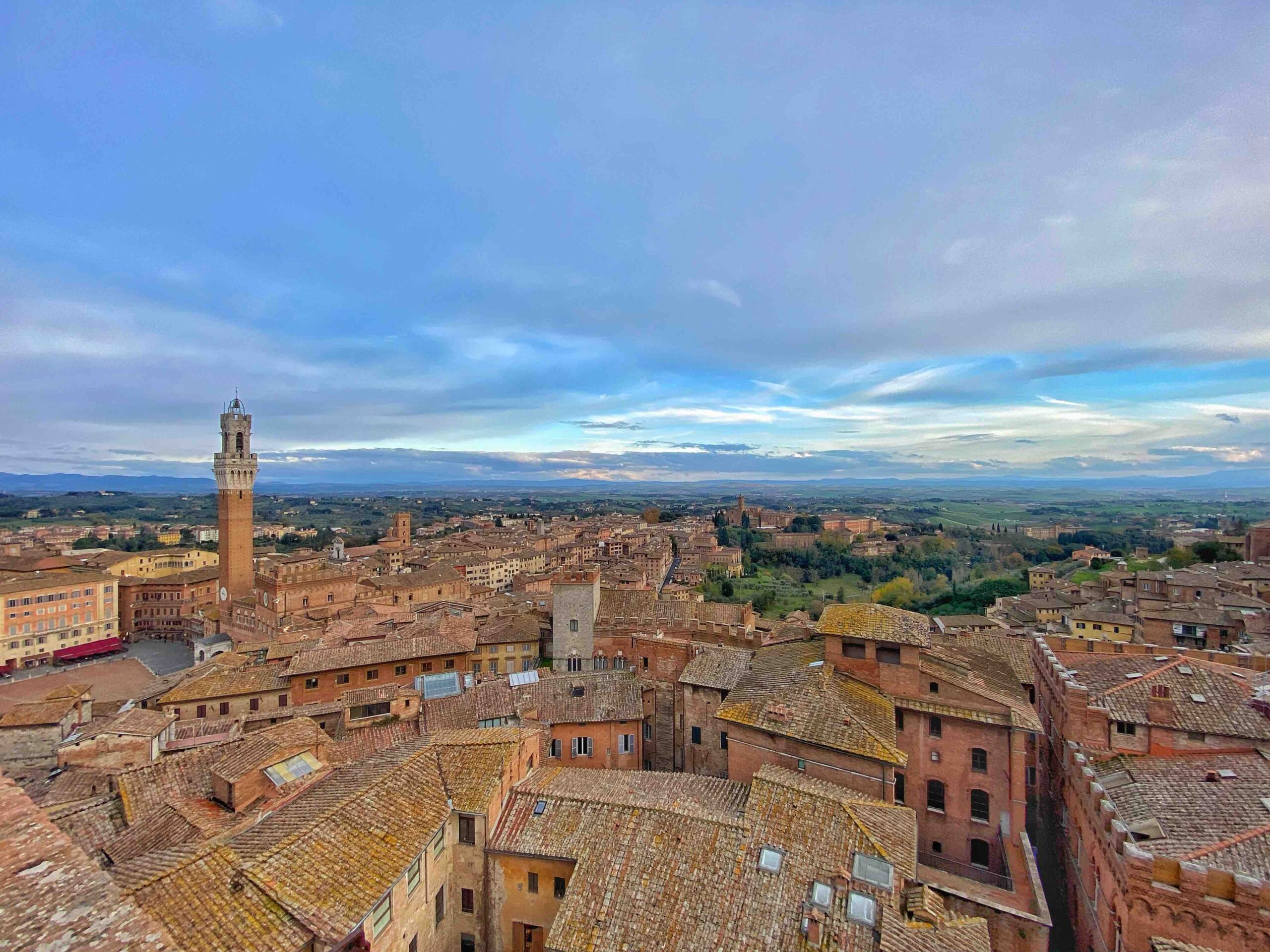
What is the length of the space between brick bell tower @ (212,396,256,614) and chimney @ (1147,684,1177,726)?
7634 centimetres

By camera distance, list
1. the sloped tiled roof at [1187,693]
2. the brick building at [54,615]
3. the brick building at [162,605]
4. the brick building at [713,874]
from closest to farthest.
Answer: the brick building at [713,874] → the sloped tiled roof at [1187,693] → the brick building at [54,615] → the brick building at [162,605]

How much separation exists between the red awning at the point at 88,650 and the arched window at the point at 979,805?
280 feet

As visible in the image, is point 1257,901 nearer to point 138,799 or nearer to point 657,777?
point 657,777

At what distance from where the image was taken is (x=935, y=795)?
20203mm

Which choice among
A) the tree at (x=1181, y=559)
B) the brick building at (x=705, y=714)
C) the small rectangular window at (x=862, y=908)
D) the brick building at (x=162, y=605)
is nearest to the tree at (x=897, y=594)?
the tree at (x=1181, y=559)

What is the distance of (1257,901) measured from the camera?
11.8 meters

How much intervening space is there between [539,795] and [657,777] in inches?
171

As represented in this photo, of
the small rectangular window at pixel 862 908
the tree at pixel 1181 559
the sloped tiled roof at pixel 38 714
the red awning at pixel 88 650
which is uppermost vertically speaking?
the small rectangular window at pixel 862 908

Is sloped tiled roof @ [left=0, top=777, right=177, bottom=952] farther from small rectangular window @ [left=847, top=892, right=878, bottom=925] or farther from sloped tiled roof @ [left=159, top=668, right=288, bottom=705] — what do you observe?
sloped tiled roof @ [left=159, top=668, right=288, bottom=705]

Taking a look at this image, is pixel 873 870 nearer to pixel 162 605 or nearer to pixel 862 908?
pixel 862 908

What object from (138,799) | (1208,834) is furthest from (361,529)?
(1208,834)

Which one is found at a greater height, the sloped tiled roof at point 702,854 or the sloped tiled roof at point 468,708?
the sloped tiled roof at point 702,854

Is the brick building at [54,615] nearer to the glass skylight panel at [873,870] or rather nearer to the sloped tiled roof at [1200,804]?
the glass skylight panel at [873,870]

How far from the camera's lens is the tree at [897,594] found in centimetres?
8225
